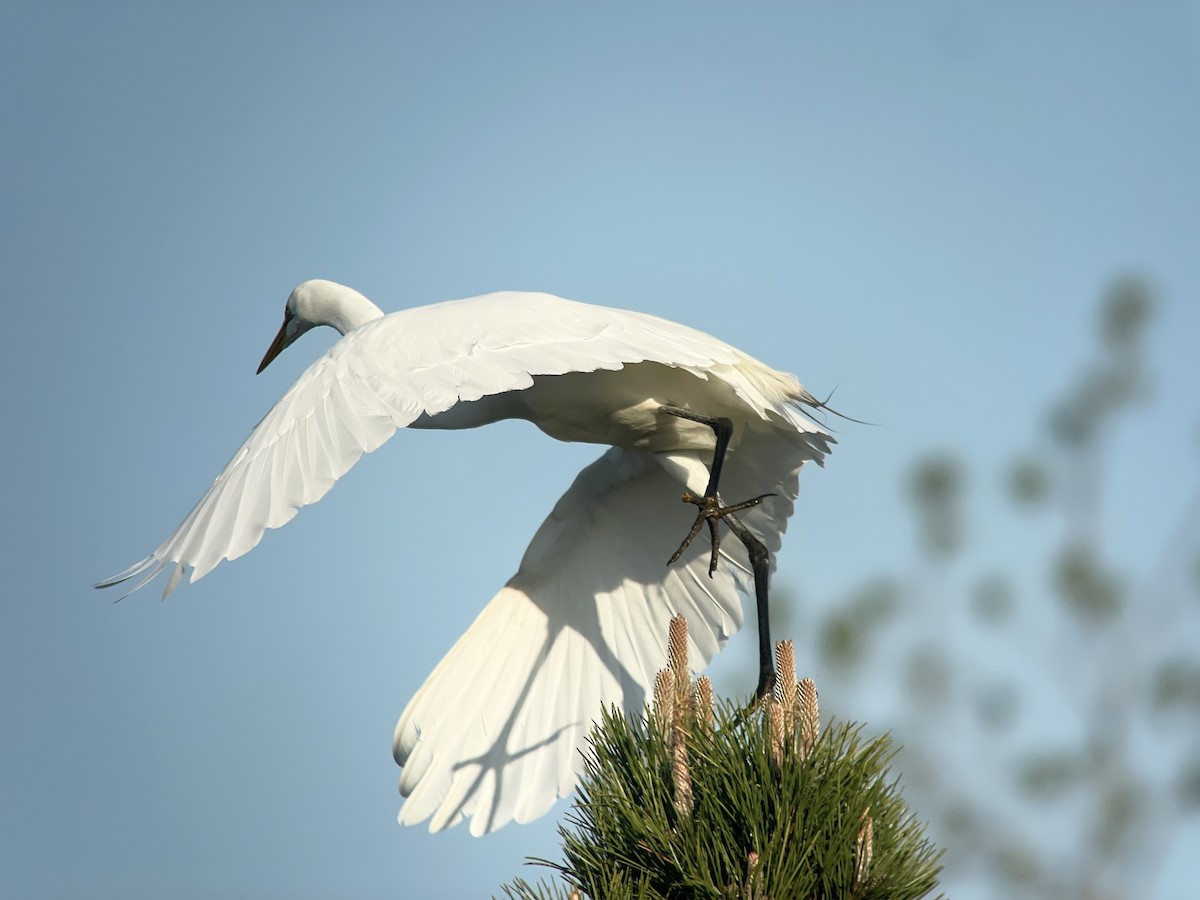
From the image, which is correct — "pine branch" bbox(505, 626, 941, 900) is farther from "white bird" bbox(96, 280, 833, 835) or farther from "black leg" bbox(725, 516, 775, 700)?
"black leg" bbox(725, 516, 775, 700)

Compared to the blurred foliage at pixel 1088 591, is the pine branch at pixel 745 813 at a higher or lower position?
lower

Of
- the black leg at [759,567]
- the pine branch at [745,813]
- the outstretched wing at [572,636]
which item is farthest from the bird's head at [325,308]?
the pine branch at [745,813]

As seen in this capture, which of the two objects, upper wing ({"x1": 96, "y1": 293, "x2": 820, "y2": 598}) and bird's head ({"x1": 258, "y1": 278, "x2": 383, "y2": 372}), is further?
bird's head ({"x1": 258, "y1": 278, "x2": 383, "y2": 372})

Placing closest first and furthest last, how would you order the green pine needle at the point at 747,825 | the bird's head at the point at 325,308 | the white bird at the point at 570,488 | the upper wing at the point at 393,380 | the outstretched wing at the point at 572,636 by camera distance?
the green pine needle at the point at 747,825 < the upper wing at the point at 393,380 < the white bird at the point at 570,488 < the outstretched wing at the point at 572,636 < the bird's head at the point at 325,308

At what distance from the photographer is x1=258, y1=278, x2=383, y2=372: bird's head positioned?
4555 mm

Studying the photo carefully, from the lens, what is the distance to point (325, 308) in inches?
186

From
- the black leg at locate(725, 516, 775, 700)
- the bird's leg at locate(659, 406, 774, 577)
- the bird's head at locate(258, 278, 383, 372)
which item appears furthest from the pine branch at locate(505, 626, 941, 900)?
the bird's head at locate(258, 278, 383, 372)

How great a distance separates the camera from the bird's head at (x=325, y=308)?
4.55m

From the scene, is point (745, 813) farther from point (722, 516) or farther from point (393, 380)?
point (722, 516)

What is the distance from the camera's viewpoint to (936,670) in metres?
6.21

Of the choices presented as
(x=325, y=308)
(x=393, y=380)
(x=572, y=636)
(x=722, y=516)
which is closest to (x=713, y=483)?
(x=722, y=516)

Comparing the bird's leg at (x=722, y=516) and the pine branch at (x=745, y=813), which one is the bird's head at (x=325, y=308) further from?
the pine branch at (x=745, y=813)

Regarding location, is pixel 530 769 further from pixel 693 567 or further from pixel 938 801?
pixel 938 801

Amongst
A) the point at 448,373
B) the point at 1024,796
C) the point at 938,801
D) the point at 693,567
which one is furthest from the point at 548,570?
the point at 1024,796
